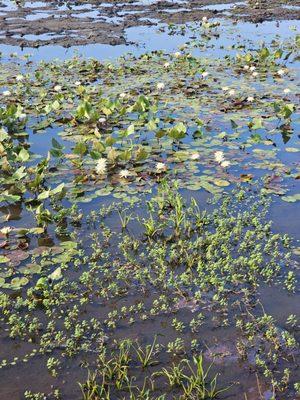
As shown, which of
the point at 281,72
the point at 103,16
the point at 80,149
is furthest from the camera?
the point at 103,16

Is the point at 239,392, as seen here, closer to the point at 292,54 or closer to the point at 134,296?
the point at 134,296

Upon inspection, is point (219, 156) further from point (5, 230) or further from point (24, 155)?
point (5, 230)

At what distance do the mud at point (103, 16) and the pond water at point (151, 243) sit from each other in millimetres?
4832

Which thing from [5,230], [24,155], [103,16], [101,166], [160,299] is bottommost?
[160,299]

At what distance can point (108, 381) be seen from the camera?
3.14 meters

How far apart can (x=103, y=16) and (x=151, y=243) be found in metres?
12.8

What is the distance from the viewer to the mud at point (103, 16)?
43.1 feet

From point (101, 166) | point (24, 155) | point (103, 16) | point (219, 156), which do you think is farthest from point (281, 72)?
point (103, 16)

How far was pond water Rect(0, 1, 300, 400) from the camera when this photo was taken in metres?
3.22

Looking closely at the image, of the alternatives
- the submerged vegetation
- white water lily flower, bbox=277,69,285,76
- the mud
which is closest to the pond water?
the submerged vegetation

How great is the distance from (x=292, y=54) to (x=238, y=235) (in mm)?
7650

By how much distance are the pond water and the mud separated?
15.9ft

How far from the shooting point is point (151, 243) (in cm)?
448

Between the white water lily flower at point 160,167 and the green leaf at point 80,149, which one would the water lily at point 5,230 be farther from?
the white water lily flower at point 160,167
